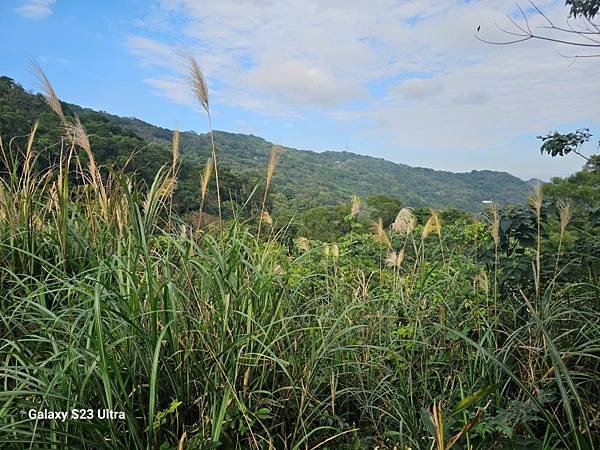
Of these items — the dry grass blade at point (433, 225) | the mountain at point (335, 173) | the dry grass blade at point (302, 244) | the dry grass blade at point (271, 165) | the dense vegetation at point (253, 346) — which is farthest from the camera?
the mountain at point (335, 173)

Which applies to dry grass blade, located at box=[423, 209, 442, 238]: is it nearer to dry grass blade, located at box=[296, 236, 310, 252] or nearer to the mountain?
dry grass blade, located at box=[296, 236, 310, 252]

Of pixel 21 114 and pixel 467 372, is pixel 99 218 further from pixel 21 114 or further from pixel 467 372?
pixel 21 114

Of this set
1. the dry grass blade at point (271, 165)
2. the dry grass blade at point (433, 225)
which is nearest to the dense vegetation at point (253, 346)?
the dry grass blade at point (271, 165)

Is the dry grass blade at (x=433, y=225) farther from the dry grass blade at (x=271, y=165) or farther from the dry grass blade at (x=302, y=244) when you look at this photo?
the dry grass blade at (x=271, y=165)

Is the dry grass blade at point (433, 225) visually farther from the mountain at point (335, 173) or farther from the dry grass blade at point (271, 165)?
the mountain at point (335, 173)

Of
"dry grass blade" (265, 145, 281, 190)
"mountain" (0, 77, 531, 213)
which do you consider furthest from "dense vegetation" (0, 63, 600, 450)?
"mountain" (0, 77, 531, 213)

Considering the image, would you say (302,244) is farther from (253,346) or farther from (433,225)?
(253,346)

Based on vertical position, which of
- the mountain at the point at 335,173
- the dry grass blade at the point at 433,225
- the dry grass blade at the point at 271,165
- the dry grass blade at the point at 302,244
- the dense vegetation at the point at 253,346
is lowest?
the dense vegetation at the point at 253,346

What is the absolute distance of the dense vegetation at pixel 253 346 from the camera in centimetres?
141

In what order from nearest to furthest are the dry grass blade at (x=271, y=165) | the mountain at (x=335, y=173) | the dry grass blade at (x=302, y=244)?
1. the dry grass blade at (x=271, y=165)
2. the dry grass blade at (x=302, y=244)
3. the mountain at (x=335, y=173)

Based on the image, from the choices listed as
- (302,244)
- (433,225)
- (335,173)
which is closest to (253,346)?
(302,244)

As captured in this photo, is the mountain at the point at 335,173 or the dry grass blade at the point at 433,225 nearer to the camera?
the dry grass blade at the point at 433,225

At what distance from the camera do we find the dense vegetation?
1.41 meters

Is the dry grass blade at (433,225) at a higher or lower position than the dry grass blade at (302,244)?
higher
